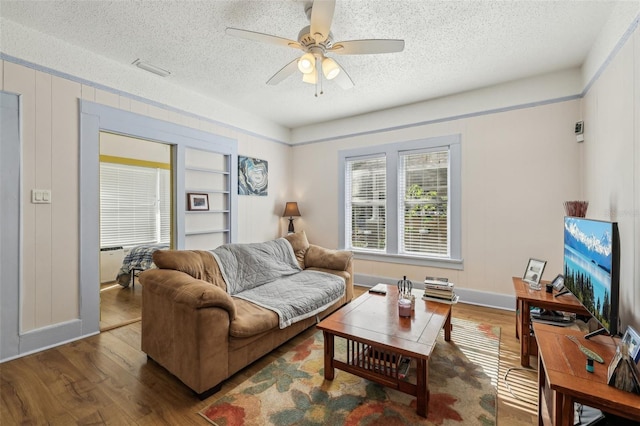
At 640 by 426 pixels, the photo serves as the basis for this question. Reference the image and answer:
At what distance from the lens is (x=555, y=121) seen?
9.94ft

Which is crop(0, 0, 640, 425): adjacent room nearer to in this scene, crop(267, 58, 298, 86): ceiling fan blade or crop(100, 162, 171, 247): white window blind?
crop(267, 58, 298, 86): ceiling fan blade

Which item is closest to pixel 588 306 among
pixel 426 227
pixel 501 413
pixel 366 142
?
pixel 501 413

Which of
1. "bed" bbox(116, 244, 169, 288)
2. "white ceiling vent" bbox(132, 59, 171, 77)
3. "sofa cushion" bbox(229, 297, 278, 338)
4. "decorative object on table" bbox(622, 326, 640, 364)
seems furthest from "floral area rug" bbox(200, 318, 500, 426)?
"white ceiling vent" bbox(132, 59, 171, 77)

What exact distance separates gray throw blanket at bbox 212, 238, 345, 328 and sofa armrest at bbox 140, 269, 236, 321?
52 centimetres

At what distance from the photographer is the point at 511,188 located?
3273 millimetres

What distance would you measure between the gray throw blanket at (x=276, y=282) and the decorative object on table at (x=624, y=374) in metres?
1.88

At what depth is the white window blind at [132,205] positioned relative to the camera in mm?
4828

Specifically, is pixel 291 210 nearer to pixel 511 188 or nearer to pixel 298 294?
pixel 298 294

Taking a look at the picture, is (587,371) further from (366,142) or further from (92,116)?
(92,116)

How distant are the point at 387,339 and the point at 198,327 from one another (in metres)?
1.20

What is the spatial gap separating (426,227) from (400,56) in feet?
7.35

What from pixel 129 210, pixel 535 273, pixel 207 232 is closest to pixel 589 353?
Result: pixel 535 273

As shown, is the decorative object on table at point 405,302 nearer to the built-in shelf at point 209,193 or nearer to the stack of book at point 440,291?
the stack of book at point 440,291

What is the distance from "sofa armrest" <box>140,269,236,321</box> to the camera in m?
1.77
